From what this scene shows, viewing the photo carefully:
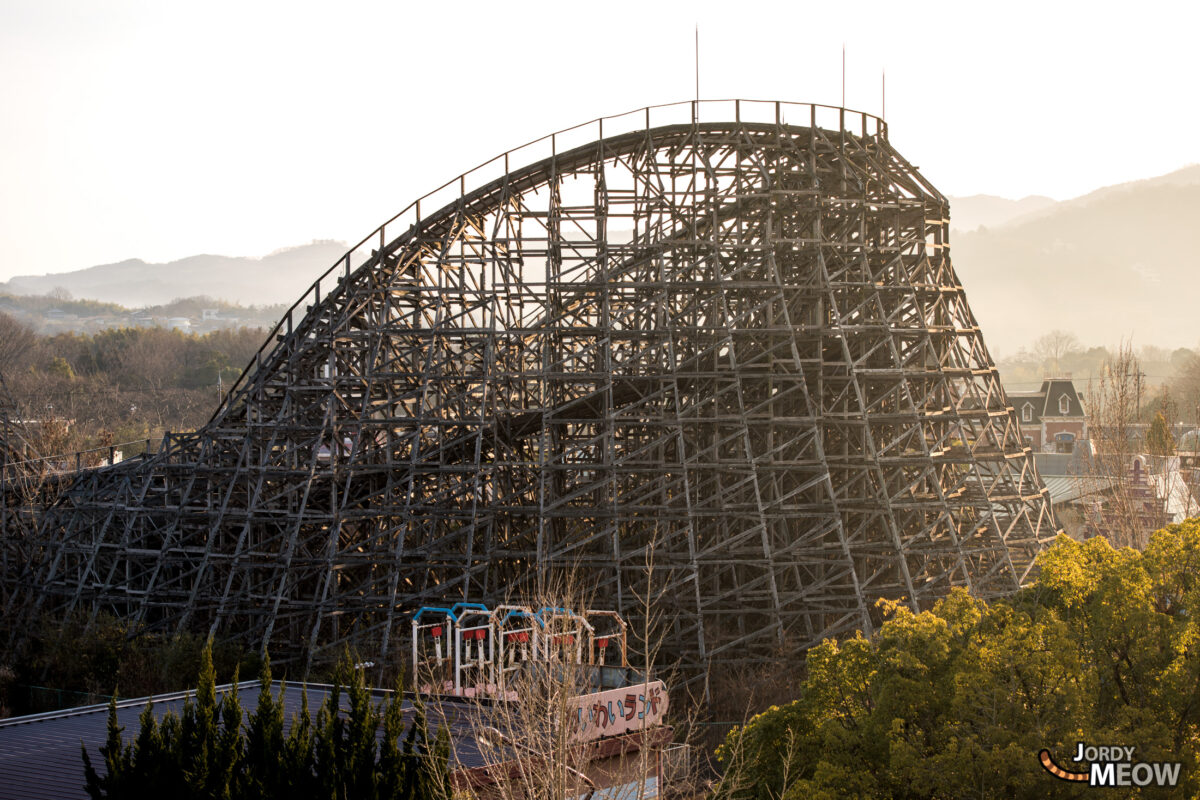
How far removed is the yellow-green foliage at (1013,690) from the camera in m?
12.0

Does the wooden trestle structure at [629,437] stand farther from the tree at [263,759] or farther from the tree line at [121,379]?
the tree line at [121,379]

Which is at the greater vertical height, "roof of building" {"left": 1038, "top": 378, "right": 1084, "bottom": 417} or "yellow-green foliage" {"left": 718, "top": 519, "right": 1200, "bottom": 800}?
"roof of building" {"left": 1038, "top": 378, "right": 1084, "bottom": 417}

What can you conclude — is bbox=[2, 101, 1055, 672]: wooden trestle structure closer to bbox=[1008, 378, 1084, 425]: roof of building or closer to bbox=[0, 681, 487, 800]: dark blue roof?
bbox=[0, 681, 487, 800]: dark blue roof

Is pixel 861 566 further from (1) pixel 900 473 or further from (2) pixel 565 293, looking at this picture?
(2) pixel 565 293

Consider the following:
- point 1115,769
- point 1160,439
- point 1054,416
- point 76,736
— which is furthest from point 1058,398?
point 76,736

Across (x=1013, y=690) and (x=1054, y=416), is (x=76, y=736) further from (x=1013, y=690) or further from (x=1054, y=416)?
(x=1054, y=416)

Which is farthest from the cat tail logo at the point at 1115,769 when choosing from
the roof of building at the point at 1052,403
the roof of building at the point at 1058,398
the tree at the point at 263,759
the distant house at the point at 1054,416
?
the roof of building at the point at 1058,398

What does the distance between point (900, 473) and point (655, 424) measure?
7.03m

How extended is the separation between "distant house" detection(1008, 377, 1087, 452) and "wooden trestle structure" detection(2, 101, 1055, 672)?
3853cm

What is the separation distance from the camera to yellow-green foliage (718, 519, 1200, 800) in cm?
1203

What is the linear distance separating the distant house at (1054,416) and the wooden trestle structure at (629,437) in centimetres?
3853

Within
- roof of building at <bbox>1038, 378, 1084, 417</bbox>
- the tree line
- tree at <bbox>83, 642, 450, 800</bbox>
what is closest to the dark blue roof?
tree at <bbox>83, 642, 450, 800</bbox>

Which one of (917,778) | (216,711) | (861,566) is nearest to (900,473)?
(861,566)

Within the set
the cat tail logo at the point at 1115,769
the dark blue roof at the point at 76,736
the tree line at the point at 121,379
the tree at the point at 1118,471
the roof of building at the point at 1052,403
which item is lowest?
the dark blue roof at the point at 76,736
